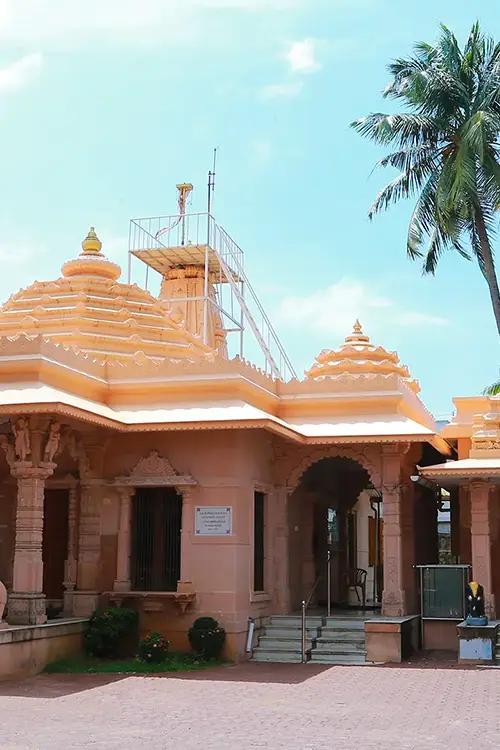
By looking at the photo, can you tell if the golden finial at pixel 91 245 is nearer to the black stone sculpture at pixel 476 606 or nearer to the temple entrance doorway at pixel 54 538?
the temple entrance doorway at pixel 54 538

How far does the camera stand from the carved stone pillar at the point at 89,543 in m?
16.1

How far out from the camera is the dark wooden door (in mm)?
17203

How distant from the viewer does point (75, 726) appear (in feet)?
32.3

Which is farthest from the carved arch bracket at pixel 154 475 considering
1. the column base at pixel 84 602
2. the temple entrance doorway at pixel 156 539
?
the column base at pixel 84 602

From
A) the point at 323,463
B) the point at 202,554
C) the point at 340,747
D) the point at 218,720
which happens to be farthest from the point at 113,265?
the point at 340,747

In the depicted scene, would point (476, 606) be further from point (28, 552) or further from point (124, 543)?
point (28, 552)

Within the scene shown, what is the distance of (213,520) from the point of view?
51.4ft

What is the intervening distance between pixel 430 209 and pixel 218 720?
1496 cm

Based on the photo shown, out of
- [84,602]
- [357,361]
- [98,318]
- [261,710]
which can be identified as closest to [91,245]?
[98,318]

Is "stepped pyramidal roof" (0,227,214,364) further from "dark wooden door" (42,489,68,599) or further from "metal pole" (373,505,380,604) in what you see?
"metal pole" (373,505,380,604)

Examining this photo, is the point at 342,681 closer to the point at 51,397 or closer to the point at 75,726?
the point at 75,726

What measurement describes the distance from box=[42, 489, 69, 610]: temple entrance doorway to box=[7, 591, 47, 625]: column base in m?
2.90

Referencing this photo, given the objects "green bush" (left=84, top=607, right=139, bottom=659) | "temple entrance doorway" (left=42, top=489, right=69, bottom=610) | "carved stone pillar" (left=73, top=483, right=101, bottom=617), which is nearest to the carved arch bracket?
"carved stone pillar" (left=73, top=483, right=101, bottom=617)

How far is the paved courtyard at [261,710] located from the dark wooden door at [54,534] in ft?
12.4
